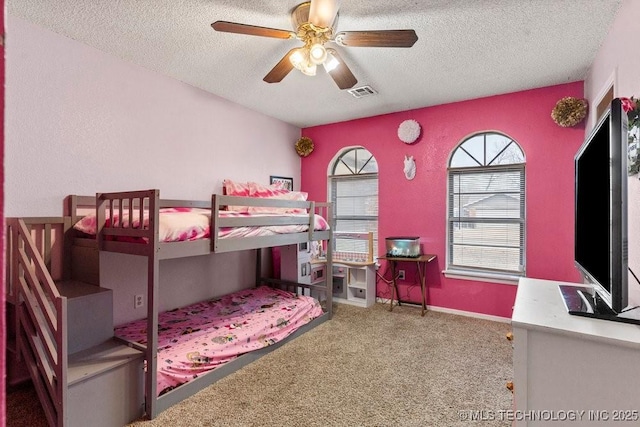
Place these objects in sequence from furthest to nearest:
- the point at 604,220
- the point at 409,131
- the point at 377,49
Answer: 1. the point at 409,131
2. the point at 377,49
3. the point at 604,220

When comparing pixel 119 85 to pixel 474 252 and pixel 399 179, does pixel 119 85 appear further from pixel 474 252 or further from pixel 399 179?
pixel 474 252

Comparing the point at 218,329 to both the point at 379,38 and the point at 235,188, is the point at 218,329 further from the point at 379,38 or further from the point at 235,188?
the point at 379,38

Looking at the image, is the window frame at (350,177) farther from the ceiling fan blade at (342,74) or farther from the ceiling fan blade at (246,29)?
the ceiling fan blade at (246,29)

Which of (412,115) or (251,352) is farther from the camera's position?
(412,115)

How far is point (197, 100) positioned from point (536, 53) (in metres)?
3.09

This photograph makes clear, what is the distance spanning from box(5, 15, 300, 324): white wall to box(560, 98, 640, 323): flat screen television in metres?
3.03

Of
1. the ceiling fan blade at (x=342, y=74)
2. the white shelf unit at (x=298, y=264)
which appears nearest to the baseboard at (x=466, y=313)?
the white shelf unit at (x=298, y=264)

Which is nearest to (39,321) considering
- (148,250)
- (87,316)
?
(87,316)

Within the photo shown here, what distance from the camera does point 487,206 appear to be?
11.9 feet

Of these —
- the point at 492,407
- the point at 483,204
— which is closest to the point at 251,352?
the point at 492,407

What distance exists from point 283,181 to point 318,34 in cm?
260

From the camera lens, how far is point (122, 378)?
1822 mm

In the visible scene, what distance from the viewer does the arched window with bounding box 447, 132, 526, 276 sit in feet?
11.3

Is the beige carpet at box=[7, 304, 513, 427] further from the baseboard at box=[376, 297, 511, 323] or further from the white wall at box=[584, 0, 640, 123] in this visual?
the white wall at box=[584, 0, 640, 123]
